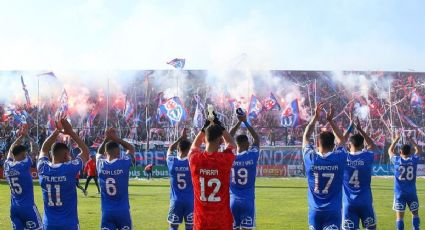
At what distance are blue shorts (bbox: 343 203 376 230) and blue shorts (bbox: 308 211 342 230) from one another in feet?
6.01

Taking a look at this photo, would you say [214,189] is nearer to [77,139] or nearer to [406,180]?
[77,139]

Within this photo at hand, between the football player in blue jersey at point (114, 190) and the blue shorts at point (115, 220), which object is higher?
the football player in blue jersey at point (114, 190)

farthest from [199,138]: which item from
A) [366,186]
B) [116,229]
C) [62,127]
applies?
[366,186]

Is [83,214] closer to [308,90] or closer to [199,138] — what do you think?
[199,138]

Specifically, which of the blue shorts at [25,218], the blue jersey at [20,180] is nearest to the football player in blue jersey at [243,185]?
the blue shorts at [25,218]

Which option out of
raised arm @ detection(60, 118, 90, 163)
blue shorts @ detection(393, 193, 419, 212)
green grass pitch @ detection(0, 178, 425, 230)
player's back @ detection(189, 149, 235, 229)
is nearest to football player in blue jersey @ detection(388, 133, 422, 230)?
blue shorts @ detection(393, 193, 419, 212)

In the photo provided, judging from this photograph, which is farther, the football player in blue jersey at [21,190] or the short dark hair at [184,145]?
the short dark hair at [184,145]

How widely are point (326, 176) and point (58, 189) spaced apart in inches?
175

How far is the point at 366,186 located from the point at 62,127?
6038 millimetres

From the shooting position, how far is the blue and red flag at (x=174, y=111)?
55.9 m

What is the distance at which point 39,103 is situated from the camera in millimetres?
56250

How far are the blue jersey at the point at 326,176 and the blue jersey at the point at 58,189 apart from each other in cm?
388

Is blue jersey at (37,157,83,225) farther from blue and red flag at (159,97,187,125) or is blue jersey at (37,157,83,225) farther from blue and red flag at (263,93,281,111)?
blue and red flag at (263,93,281,111)

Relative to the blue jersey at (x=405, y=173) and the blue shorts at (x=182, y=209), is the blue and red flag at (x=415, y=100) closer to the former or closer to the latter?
the blue jersey at (x=405, y=173)
